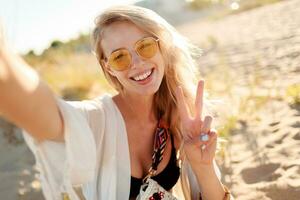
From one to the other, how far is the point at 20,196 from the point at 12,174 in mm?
Answer: 486

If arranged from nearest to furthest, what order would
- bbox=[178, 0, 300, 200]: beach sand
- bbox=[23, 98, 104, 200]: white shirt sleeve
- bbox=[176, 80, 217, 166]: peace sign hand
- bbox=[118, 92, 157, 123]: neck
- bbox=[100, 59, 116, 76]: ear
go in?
bbox=[23, 98, 104, 200]: white shirt sleeve, bbox=[176, 80, 217, 166]: peace sign hand, bbox=[100, 59, 116, 76]: ear, bbox=[118, 92, 157, 123]: neck, bbox=[178, 0, 300, 200]: beach sand

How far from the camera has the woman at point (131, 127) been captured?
5.61 feet

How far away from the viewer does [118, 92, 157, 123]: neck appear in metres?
2.46

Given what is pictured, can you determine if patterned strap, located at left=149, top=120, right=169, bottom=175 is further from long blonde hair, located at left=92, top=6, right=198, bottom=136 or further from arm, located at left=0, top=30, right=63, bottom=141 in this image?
arm, located at left=0, top=30, right=63, bottom=141

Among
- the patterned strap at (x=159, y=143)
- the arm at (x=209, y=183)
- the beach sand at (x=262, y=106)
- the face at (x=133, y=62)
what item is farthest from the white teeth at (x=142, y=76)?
the beach sand at (x=262, y=106)

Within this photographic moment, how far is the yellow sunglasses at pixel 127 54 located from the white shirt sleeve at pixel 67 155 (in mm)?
474

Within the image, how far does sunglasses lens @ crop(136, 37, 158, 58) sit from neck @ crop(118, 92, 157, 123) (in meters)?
0.29

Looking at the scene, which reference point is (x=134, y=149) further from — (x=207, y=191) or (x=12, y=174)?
(x=12, y=174)

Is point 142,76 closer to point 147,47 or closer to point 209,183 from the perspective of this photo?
point 147,47

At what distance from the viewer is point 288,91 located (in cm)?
444

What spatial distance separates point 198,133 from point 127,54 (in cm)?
47

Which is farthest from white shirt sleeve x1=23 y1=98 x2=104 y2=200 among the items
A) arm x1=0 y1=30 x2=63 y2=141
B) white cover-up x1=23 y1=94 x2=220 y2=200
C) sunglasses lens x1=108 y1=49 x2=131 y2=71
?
sunglasses lens x1=108 y1=49 x2=131 y2=71

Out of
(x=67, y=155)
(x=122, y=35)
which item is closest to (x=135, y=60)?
(x=122, y=35)

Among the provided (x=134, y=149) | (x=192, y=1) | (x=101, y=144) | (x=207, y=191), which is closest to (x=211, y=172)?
(x=207, y=191)
